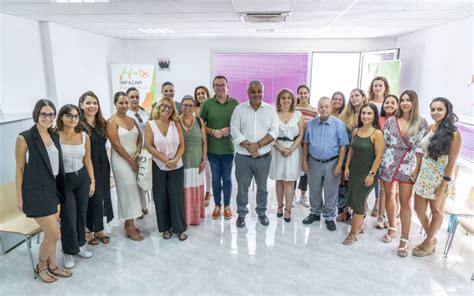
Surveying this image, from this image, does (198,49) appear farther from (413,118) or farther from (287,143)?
(413,118)

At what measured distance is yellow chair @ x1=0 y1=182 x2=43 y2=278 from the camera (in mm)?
2715

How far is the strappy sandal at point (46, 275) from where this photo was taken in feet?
8.68

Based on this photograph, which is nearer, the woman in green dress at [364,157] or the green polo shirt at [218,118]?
the woman in green dress at [364,157]

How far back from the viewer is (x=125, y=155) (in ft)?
10.1

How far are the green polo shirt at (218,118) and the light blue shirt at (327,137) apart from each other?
2.98ft

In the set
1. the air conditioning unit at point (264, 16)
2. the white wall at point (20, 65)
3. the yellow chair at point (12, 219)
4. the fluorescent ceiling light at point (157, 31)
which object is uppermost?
the fluorescent ceiling light at point (157, 31)

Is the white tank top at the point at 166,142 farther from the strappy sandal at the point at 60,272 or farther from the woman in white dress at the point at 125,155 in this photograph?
the strappy sandal at the point at 60,272

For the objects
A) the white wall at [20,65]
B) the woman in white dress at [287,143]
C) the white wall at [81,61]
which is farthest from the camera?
Answer: the white wall at [81,61]

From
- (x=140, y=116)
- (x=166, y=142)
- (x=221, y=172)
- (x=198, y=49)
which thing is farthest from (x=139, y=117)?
(x=198, y=49)

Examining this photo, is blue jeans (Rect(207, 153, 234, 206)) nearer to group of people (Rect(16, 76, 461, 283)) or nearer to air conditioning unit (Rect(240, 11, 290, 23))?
group of people (Rect(16, 76, 461, 283))

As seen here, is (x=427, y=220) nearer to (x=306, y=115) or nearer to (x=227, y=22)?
(x=306, y=115)

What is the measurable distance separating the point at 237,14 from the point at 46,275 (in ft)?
12.4

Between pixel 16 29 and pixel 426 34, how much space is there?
668cm

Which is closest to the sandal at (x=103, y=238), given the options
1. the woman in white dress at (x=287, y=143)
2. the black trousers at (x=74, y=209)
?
the black trousers at (x=74, y=209)
